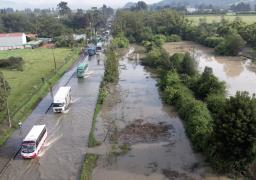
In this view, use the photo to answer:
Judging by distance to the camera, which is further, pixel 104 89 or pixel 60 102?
pixel 104 89

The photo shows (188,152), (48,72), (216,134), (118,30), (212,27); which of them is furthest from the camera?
(118,30)

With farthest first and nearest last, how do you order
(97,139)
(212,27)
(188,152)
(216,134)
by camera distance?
(212,27) → (97,139) → (188,152) → (216,134)

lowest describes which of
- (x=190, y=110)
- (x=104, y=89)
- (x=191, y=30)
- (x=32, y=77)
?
(x=104, y=89)

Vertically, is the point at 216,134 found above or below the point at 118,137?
above

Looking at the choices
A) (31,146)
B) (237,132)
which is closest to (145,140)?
(31,146)

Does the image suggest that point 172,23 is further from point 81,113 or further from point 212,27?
point 81,113

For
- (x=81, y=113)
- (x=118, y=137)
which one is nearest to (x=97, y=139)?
(x=118, y=137)

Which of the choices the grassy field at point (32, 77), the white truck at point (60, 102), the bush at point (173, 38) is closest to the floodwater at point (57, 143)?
the white truck at point (60, 102)

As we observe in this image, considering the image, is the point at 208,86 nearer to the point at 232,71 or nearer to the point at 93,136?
the point at 93,136
